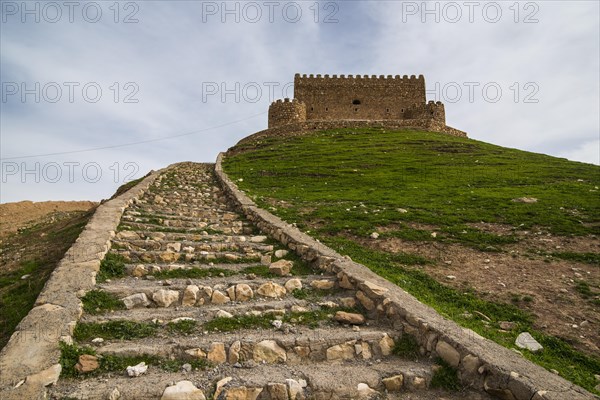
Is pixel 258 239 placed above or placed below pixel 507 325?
above

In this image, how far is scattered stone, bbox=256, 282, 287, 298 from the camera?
6.11m

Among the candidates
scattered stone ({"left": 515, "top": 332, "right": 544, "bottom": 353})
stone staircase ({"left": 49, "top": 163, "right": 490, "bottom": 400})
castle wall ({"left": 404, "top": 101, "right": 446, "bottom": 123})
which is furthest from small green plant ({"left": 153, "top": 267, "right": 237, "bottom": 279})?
castle wall ({"left": 404, "top": 101, "right": 446, "bottom": 123})

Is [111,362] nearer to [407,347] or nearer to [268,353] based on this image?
[268,353]

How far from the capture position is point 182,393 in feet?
12.1

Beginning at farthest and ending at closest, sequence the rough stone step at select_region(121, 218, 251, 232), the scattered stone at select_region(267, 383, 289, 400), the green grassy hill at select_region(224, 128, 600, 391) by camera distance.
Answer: the rough stone step at select_region(121, 218, 251, 232)
the green grassy hill at select_region(224, 128, 600, 391)
the scattered stone at select_region(267, 383, 289, 400)

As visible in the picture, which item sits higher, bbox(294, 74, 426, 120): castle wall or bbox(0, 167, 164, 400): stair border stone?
bbox(294, 74, 426, 120): castle wall

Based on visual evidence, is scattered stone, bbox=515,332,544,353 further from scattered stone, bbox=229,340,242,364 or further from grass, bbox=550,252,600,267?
grass, bbox=550,252,600,267

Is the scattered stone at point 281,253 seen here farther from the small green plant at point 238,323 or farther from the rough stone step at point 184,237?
the small green plant at point 238,323

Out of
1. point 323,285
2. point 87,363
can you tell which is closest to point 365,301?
point 323,285

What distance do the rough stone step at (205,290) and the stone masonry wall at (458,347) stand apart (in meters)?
0.47

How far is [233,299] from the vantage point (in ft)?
19.5

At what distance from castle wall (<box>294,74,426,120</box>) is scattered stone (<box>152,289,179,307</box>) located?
40.8 meters

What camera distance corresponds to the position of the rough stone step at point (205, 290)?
18.4 ft

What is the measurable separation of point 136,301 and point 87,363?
5.06ft
